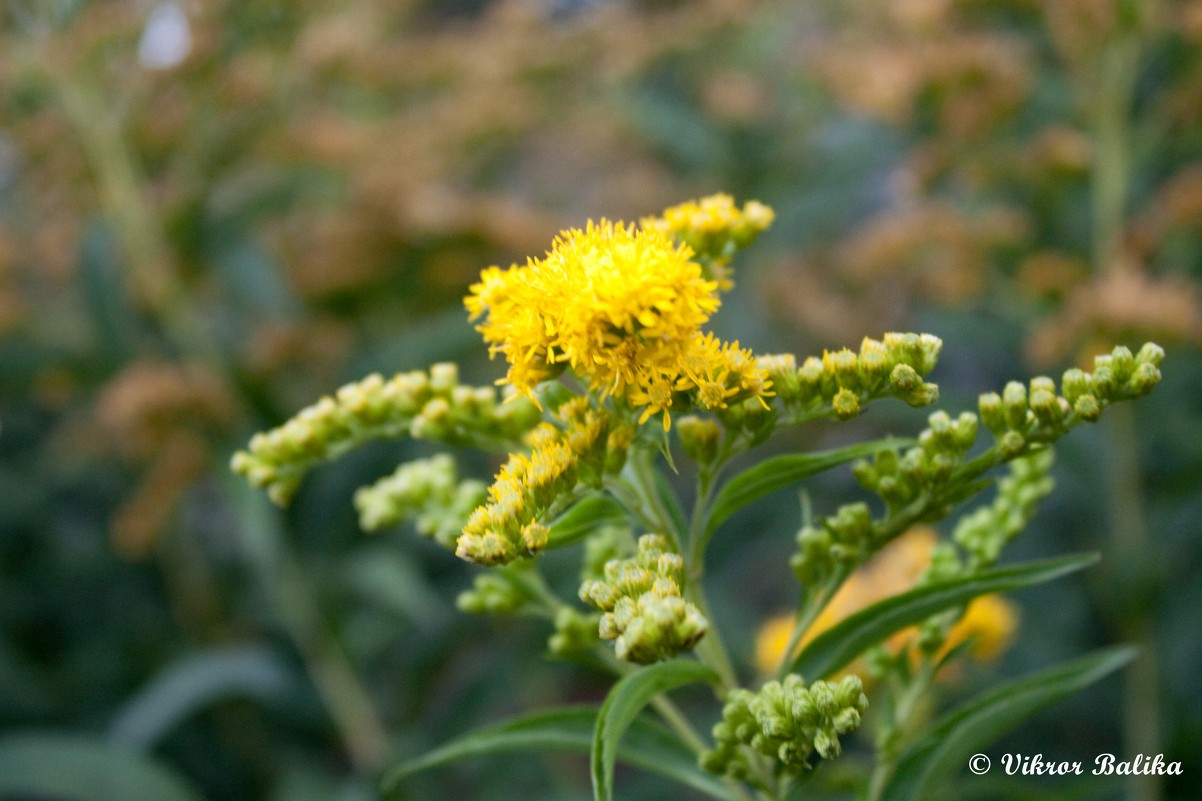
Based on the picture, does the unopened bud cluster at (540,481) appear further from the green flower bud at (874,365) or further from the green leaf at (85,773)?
the green leaf at (85,773)

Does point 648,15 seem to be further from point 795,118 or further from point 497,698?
point 497,698

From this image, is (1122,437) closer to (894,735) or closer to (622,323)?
(894,735)

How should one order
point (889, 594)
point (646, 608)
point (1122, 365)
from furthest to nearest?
point (889, 594) → point (1122, 365) → point (646, 608)

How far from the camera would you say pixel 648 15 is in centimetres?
280

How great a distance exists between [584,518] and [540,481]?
85 mm

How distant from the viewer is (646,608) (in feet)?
1.69

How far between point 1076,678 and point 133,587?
6.76 ft

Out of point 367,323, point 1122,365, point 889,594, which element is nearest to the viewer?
point 1122,365

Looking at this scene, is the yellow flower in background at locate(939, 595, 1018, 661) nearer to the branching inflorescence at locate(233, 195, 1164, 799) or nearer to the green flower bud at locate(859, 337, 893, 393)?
the branching inflorescence at locate(233, 195, 1164, 799)

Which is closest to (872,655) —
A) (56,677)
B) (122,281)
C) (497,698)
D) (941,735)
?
(941,735)

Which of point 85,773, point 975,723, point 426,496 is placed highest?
point 85,773

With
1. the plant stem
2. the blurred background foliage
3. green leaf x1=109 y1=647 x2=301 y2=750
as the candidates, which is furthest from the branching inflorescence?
the plant stem

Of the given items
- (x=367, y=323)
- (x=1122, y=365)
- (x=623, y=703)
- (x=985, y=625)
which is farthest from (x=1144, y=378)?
(x=367, y=323)

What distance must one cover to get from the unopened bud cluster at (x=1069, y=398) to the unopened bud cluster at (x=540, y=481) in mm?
239
